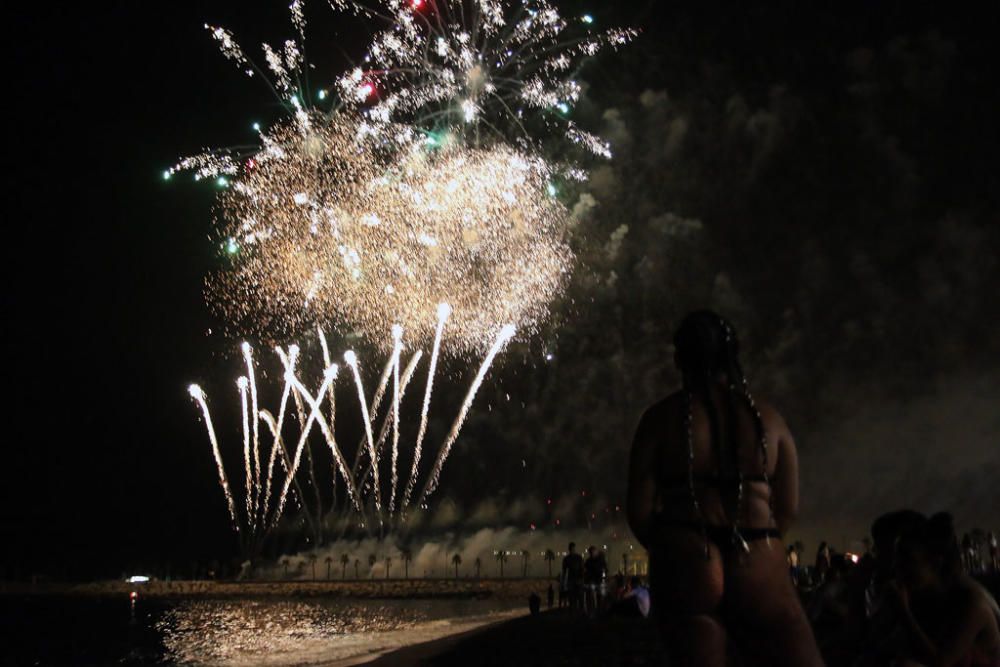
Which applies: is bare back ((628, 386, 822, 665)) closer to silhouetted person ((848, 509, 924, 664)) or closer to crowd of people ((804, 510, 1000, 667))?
crowd of people ((804, 510, 1000, 667))

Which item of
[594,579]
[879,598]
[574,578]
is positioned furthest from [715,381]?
[574,578]

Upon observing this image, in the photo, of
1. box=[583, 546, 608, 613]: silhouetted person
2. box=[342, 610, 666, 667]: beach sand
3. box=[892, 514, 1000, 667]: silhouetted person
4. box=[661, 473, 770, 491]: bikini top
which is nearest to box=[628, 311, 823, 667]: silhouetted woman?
box=[661, 473, 770, 491]: bikini top

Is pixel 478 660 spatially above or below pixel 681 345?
below

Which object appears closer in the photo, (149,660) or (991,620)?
(991,620)

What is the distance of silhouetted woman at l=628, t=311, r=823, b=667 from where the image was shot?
3.19 metres

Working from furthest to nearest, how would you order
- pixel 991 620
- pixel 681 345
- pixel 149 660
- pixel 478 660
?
pixel 149 660
pixel 478 660
pixel 991 620
pixel 681 345

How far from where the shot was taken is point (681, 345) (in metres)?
3.71

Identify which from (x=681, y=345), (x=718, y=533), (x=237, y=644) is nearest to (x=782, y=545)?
(x=718, y=533)

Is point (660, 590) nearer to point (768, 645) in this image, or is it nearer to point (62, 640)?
point (768, 645)

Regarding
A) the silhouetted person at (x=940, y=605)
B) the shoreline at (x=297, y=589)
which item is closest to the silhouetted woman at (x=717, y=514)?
the silhouetted person at (x=940, y=605)

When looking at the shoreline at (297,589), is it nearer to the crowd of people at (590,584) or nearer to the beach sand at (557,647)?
the crowd of people at (590,584)

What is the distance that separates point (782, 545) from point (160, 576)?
521 feet

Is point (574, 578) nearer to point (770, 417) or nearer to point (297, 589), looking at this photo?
point (770, 417)

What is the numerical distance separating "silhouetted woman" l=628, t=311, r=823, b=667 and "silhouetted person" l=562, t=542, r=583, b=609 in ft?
58.3
